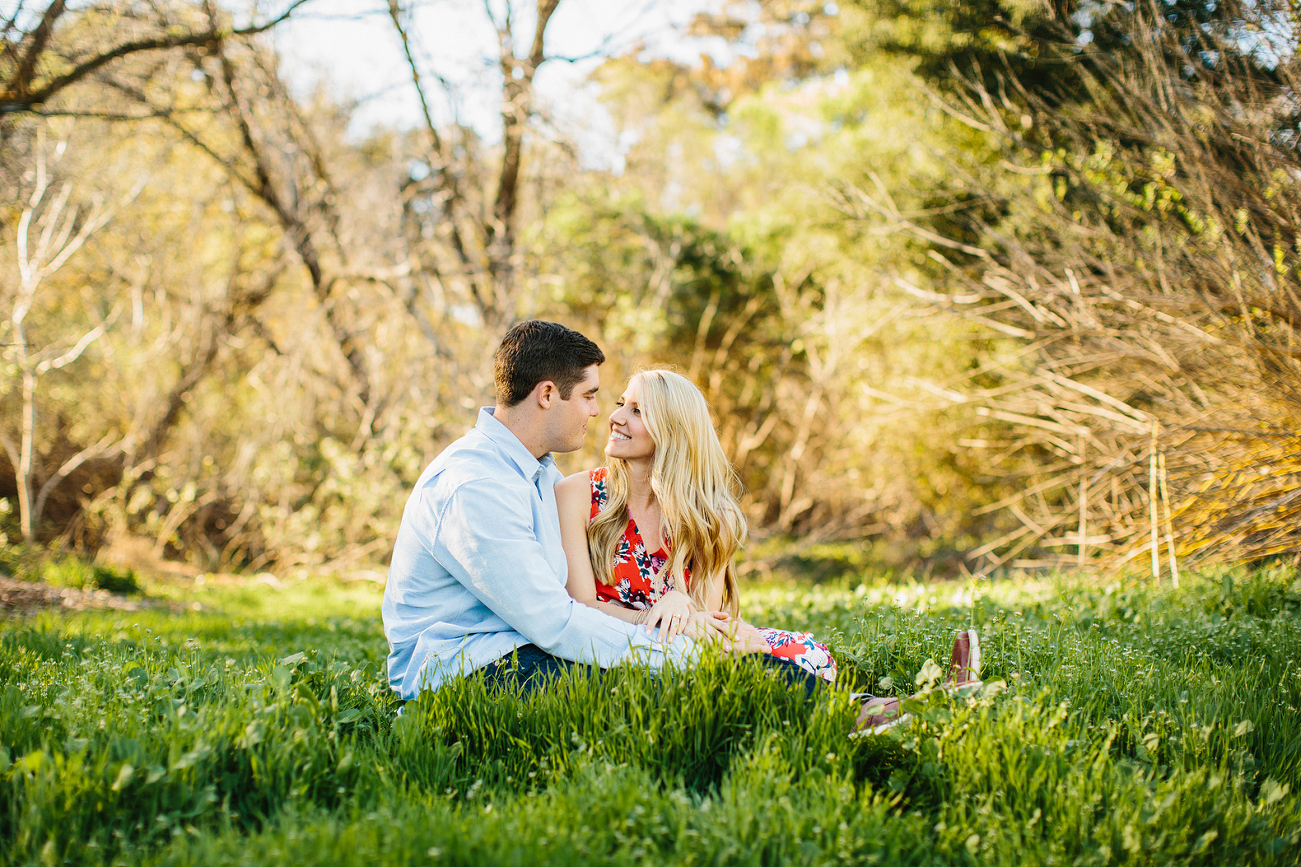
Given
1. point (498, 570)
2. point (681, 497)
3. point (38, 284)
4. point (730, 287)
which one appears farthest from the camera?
point (730, 287)

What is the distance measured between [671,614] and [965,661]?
111cm

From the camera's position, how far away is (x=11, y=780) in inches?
87.7

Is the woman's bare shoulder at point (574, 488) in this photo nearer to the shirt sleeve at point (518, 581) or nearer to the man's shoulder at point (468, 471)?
the man's shoulder at point (468, 471)

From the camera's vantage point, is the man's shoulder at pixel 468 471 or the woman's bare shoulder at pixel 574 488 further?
the woman's bare shoulder at pixel 574 488

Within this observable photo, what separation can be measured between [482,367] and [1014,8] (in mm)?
6729

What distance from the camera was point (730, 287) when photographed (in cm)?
1399

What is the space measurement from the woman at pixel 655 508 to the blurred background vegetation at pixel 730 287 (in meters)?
3.21

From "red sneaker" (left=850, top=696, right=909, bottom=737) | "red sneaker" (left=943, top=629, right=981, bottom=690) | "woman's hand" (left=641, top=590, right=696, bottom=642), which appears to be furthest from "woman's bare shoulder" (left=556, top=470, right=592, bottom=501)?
"red sneaker" (left=943, top=629, right=981, bottom=690)

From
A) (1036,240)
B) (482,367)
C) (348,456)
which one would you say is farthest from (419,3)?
(1036,240)

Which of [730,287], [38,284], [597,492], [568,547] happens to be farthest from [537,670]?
[730,287]

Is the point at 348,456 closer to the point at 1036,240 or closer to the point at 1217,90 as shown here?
the point at 1036,240

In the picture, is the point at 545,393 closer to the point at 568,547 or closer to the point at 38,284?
the point at 568,547

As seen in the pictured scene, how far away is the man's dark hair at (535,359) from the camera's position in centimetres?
346

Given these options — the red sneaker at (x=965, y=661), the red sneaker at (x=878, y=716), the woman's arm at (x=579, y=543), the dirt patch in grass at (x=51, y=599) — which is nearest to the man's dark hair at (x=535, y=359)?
the woman's arm at (x=579, y=543)
